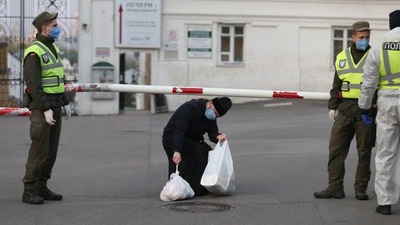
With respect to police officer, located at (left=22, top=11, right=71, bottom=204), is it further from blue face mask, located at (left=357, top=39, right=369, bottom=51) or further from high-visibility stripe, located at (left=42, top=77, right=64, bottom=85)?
blue face mask, located at (left=357, top=39, right=369, bottom=51)

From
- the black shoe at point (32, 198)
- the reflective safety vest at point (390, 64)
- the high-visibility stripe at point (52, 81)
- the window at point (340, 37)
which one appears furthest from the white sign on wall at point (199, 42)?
the reflective safety vest at point (390, 64)

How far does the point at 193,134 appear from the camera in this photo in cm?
927

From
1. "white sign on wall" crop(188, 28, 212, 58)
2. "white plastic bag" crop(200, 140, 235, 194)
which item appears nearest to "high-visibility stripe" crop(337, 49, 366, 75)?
"white plastic bag" crop(200, 140, 235, 194)

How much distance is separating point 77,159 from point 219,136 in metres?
4.35

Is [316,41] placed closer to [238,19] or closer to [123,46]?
[238,19]

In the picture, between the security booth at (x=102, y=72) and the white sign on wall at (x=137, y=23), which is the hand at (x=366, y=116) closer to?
the white sign on wall at (x=137, y=23)

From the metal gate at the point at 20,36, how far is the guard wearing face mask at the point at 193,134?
1536 cm

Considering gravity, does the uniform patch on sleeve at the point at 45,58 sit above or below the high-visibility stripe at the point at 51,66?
above

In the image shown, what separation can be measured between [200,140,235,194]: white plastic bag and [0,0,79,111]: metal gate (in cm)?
1566

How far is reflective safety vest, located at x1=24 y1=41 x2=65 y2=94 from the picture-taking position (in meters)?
8.36

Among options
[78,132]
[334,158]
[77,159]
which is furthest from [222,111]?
[78,132]

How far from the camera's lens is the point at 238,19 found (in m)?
25.1

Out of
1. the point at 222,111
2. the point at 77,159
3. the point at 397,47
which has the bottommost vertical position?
the point at 77,159

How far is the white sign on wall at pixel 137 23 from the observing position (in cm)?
2419
